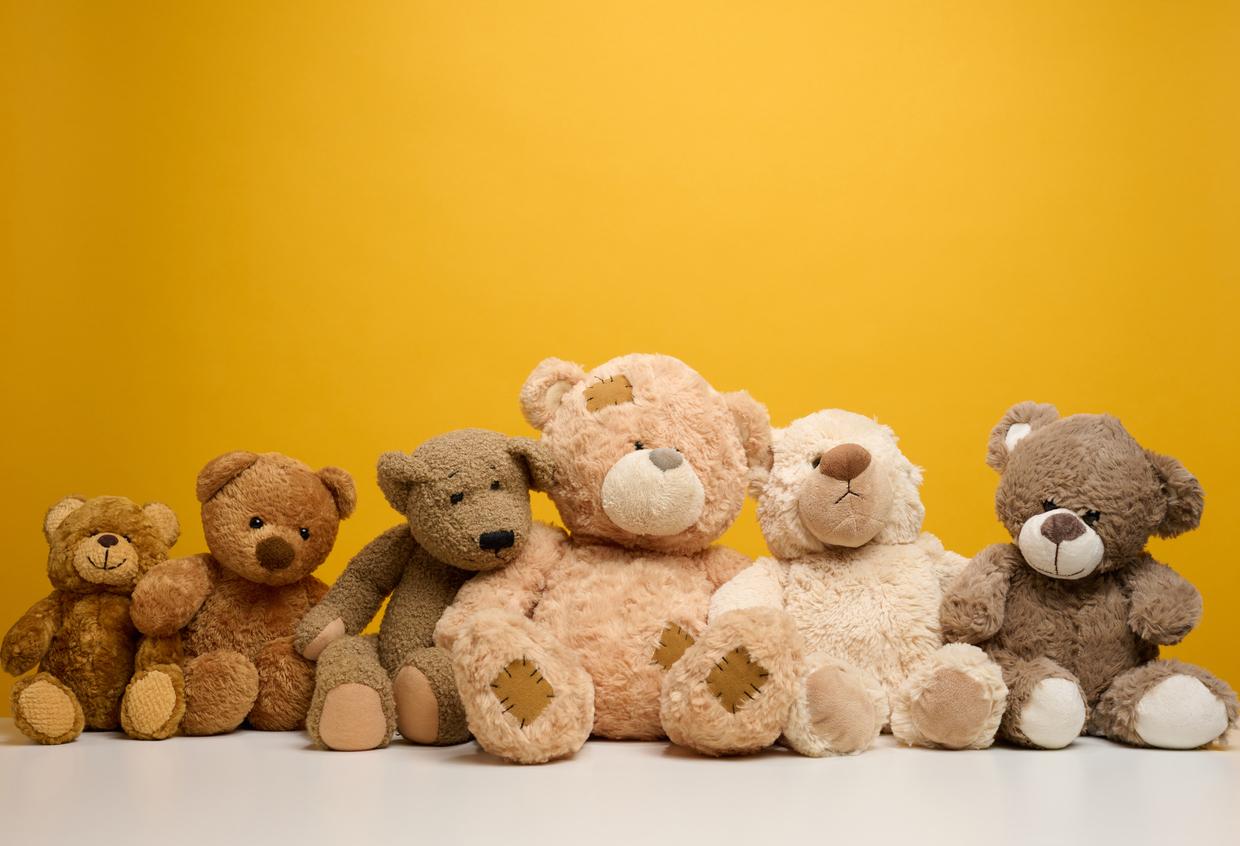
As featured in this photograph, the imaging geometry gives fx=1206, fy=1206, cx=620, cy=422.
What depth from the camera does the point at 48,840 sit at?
122cm

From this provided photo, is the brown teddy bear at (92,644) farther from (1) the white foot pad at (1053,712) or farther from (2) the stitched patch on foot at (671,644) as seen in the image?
(1) the white foot pad at (1053,712)

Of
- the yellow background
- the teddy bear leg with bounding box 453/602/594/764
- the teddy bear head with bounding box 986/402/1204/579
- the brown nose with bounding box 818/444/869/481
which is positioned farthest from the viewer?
the yellow background

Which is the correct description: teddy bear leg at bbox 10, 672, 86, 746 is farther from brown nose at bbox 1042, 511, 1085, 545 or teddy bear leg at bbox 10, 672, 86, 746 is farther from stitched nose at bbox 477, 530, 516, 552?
brown nose at bbox 1042, 511, 1085, 545

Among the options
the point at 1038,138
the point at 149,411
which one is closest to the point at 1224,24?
the point at 1038,138

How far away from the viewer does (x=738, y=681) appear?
157cm

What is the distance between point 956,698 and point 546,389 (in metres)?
0.78

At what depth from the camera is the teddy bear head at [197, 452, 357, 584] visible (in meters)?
1.88

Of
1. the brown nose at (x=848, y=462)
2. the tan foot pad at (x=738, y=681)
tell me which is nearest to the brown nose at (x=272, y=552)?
the tan foot pad at (x=738, y=681)

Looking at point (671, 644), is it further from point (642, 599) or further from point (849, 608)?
point (849, 608)

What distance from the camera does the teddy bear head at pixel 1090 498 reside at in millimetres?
1671

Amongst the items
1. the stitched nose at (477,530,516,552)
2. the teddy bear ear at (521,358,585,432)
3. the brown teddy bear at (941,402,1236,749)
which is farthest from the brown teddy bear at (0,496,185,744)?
the brown teddy bear at (941,402,1236,749)

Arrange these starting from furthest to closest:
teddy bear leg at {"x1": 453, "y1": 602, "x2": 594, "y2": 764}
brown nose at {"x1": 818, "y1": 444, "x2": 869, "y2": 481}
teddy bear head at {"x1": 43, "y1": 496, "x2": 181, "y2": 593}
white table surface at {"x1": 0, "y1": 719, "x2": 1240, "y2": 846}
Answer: teddy bear head at {"x1": 43, "y1": 496, "x2": 181, "y2": 593} < brown nose at {"x1": 818, "y1": 444, "x2": 869, "y2": 481} < teddy bear leg at {"x1": 453, "y1": 602, "x2": 594, "y2": 764} < white table surface at {"x1": 0, "y1": 719, "x2": 1240, "y2": 846}

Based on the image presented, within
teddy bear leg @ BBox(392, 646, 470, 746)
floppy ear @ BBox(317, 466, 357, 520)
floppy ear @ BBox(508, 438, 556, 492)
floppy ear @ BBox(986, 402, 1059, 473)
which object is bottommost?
teddy bear leg @ BBox(392, 646, 470, 746)

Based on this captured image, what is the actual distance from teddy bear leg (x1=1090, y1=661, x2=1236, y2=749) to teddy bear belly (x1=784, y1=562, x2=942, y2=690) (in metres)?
0.27
